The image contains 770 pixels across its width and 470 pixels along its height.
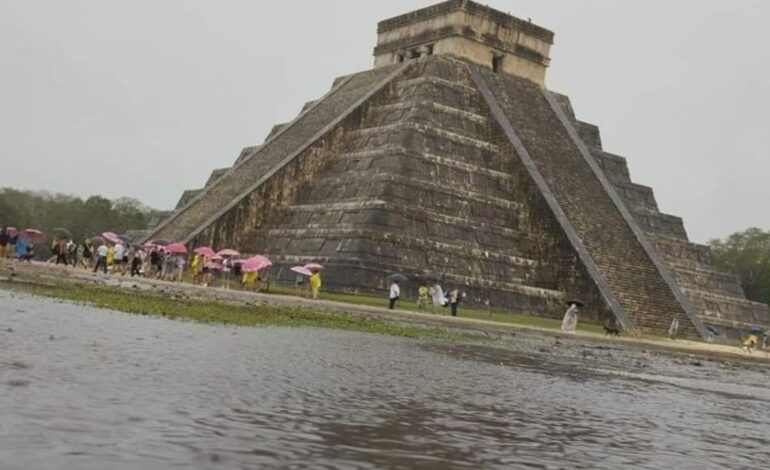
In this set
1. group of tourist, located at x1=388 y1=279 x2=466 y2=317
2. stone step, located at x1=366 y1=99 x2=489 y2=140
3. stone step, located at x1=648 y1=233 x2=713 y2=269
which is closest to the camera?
group of tourist, located at x1=388 y1=279 x2=466 y2=317

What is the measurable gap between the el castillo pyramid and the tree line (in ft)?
183

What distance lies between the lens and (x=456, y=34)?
142 ft

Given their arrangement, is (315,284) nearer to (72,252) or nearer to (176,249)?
(176,249)

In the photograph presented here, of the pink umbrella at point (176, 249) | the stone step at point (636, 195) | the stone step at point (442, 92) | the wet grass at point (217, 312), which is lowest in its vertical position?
the wet grass at point (217, 312)

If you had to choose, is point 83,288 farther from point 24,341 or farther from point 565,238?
point 565,238

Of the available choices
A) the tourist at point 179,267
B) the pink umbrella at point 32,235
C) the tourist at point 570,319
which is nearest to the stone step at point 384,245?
the tourist at point 179,267

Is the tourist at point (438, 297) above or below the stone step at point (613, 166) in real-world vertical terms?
below

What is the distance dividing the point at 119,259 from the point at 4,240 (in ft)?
16.7

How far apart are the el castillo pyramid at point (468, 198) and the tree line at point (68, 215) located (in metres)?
55.7

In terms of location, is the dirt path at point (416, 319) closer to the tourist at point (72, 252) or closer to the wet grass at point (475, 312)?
the wet grass at point (475, 312)

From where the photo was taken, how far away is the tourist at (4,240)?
34894 millimetres

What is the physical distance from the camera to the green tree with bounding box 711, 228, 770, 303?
258 feet

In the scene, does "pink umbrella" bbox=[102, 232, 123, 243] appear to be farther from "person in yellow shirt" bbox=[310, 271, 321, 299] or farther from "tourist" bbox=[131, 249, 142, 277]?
"person in yellow shirt" bbox=[310, 271, 321, 299]

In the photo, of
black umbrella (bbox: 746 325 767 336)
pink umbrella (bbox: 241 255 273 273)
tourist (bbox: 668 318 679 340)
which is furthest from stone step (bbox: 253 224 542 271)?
black umbrella (bbox: 746 325 767 336)
